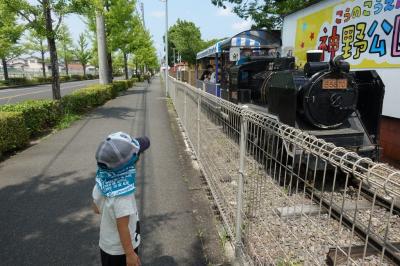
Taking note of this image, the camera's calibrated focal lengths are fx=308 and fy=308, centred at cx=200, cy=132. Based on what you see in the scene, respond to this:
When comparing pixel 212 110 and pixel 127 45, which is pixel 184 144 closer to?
pixel 212 110

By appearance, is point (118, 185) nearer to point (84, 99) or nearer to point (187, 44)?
point (84, 99)

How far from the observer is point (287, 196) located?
2.32 meters

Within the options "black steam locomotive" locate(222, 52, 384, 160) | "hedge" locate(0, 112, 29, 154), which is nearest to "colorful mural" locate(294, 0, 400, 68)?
"black steam locomotive" locate(222, 52, 384, 160)

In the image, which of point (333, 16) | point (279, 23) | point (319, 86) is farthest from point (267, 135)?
point (279, 23)

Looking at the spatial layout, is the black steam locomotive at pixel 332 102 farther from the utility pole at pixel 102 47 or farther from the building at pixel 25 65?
the building at pixel 25 65

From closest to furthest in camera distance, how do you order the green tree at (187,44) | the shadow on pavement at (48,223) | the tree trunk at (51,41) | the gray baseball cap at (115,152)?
the gray baseball cap at (115,152) < the shadow on pavement at (48,223) < the tree trunk at (51,41) < the green tree at (187,44)

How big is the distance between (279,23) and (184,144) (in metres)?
11.4

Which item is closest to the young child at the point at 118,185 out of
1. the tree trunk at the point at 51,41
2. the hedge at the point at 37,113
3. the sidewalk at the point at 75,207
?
the sidewalk at the point at 75,207

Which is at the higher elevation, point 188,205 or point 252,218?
point 252,218

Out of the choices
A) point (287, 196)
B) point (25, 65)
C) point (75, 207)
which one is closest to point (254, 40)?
point (75, 207)

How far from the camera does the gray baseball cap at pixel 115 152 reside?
2.04 m

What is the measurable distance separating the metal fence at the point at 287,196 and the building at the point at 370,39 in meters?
2.82

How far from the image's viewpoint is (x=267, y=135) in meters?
2.60

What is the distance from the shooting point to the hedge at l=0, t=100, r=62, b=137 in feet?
26.0
